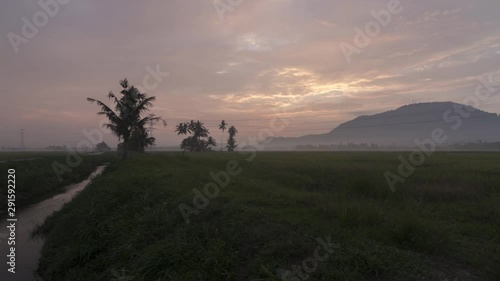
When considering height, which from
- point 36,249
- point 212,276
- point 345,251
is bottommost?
point 36,249

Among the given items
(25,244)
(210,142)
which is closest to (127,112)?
(25,244)

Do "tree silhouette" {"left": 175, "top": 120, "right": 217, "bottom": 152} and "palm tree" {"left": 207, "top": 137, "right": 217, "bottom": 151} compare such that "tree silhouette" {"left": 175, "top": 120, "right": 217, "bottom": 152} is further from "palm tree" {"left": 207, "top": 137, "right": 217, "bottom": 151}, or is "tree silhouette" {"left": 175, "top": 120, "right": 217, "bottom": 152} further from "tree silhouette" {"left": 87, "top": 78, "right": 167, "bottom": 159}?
"tree silhouette" {"left": 87, "top": 78, "right": 167, "bottom": 159}

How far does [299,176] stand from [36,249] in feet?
39.0

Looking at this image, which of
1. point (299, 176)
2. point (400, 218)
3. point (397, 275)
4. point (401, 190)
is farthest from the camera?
point (299, 176)

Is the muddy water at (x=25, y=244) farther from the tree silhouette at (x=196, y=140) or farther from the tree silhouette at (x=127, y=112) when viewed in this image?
the tree silhouette at (x=196, y=140)

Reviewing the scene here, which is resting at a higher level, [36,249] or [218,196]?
[218,196]

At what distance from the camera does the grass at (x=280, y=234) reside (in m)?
5.94

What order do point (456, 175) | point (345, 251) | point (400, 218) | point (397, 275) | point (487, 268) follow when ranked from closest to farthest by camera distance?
point (397, 275)
point (487, 268)
point (345, 251)
point (400, 218)
point (456, 175)

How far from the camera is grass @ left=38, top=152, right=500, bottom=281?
594 cm

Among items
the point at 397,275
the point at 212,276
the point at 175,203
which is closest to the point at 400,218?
the point at 397,275

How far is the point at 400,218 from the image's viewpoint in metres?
7.73

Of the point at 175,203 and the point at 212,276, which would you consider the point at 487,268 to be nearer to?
the point at 212,276

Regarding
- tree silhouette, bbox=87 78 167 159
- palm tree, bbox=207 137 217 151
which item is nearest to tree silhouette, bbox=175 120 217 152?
palm tree, bbox=207 137 217 151

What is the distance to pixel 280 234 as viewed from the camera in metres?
7.09
